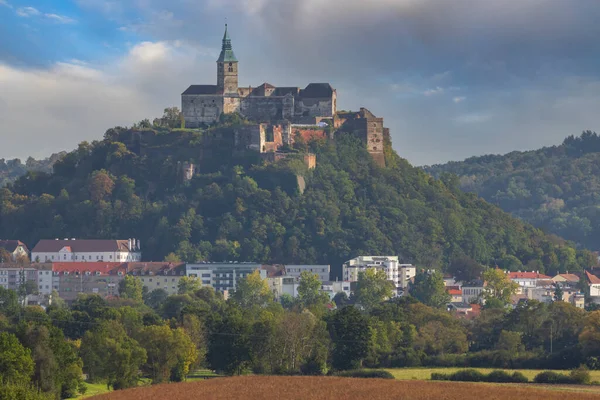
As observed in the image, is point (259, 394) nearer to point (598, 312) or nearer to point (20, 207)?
point (598, 312)

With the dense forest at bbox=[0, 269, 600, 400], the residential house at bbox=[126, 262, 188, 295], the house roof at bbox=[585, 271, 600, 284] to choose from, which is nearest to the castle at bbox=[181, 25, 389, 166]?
the residential house at bbox=[126, 262, 188, 295]

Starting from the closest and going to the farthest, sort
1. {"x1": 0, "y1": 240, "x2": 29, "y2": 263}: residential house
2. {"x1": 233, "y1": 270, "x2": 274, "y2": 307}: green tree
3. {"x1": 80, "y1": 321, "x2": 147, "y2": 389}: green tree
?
{"x1": 80, "y1": 321, "x2": 147, "y2": 389}: green tree, {"x1": 233, "y1": 270, "x2": 274, "y2": 307}: green tree, {"x1": 0, "y1": 240, "x2": 29, "y2": 263}: residential house

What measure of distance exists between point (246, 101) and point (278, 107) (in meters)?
4.03

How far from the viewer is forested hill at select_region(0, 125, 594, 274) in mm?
184000

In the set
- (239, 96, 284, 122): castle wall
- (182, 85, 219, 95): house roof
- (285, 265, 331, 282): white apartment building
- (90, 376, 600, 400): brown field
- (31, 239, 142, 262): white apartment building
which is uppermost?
(182, 85, 219, 95): house roof

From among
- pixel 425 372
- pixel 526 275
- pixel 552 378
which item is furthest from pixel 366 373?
pixel 526 275

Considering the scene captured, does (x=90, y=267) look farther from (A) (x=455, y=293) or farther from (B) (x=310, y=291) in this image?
(A) (x=455, y=293)

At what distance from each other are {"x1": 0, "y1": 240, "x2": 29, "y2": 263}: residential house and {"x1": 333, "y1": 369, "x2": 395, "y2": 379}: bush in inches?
3201

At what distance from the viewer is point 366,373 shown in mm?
111000

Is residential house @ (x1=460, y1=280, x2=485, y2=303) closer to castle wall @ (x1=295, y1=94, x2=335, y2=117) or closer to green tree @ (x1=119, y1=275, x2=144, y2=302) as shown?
castle wall @ (x1=295, y1=94, x2=335, y2=117)

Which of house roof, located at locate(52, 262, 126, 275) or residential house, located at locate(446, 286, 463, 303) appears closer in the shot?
residential house, located at locate(446, 286, 463, 303)

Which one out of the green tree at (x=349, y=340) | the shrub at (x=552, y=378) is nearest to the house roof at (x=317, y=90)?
the green tree at (x=349, y=340)

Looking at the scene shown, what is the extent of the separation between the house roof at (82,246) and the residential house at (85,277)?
14.2 ft

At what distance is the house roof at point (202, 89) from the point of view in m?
188
